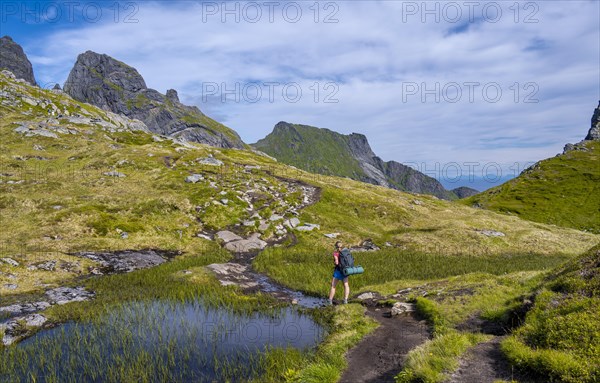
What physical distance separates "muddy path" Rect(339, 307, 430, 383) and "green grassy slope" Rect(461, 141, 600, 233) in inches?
4935

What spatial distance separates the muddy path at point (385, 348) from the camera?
14.2 meters

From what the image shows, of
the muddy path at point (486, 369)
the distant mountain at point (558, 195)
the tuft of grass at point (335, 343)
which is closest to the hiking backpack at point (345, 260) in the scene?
the tuft of grass at point (335, 343)

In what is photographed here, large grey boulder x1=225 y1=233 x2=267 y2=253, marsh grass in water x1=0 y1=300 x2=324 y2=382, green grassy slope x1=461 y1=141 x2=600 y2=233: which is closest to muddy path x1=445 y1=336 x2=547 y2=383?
marsh grass in water x1=0 y1=300 x2=324 y2=382

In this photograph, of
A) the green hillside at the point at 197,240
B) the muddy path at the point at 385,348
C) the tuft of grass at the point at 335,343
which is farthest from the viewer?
the green hillside at the point at 197,240

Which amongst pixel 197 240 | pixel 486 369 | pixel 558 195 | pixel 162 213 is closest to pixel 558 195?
pixel 558 195

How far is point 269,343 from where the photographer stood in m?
18.7

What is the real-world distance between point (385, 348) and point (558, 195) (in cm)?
17336

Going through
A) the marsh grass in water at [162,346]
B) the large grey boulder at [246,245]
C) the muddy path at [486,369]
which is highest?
the large grey boulder at [246,245]

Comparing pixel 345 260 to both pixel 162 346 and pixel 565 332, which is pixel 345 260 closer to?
pixel 162 346

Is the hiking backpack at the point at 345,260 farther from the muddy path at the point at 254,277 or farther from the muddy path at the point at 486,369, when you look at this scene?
the muddy path at the point at 486,369

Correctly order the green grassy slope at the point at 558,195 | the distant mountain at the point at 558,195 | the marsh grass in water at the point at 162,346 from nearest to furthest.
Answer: the marsh grass in water at the point at 162,346, the green grassy slope at the point at 558,195, the distant mountain at the point at 558,195

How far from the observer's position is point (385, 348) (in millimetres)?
16828

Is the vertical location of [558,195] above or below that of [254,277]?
above

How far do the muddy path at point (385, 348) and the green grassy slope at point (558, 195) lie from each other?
411ft
